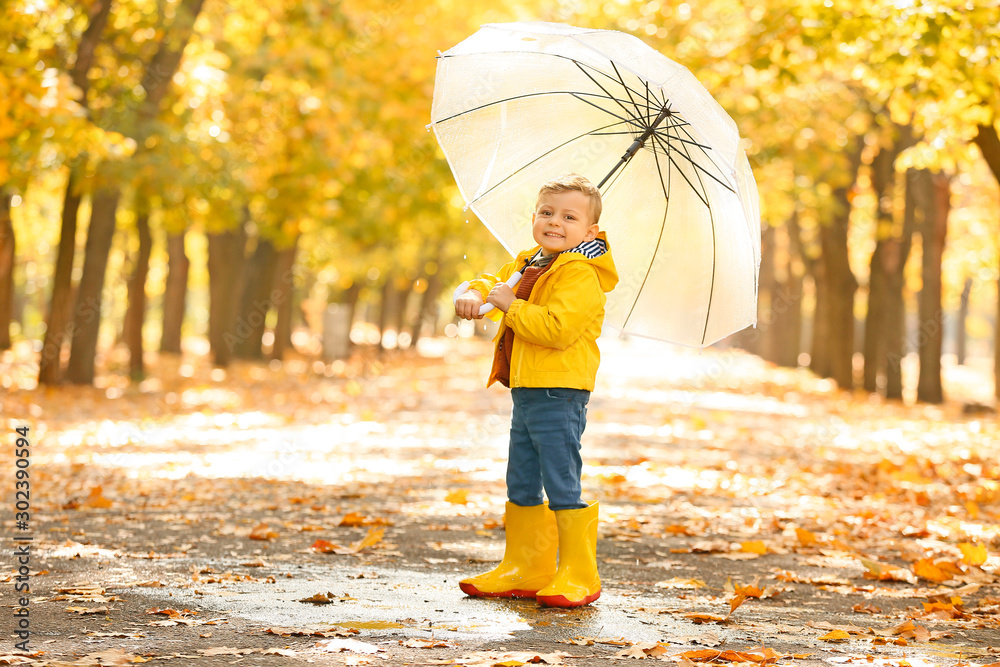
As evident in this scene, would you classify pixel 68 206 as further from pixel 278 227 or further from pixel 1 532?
pixel 1 532

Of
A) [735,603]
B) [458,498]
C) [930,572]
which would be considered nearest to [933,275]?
[458,498]

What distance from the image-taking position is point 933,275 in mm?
19766

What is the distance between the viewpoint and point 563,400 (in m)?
4.47

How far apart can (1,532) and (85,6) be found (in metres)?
10.6

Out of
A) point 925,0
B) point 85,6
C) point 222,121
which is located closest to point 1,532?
point 925,0

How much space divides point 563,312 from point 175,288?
23812 millimetres

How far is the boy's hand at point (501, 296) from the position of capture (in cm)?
437

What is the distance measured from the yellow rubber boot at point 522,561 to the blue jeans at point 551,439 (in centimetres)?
18

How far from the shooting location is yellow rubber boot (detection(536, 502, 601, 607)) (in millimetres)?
4480

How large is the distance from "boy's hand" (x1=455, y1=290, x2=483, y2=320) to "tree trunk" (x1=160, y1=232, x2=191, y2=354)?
22651mm

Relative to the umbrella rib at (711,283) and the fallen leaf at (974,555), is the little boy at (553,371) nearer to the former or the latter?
the umbrella rib at (711,283)

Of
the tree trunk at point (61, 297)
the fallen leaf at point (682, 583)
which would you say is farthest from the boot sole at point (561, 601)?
the tree trunk at point (61, 297)

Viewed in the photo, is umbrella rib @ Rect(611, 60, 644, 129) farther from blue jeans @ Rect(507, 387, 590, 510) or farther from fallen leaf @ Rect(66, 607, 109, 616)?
fallen leaf @ Rect(66, 607, 109, 616)

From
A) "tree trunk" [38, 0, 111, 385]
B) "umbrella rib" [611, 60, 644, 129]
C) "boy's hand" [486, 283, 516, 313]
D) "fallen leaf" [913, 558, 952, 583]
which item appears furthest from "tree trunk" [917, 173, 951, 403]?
"boy's hand" [486, 283, 516, 313]
